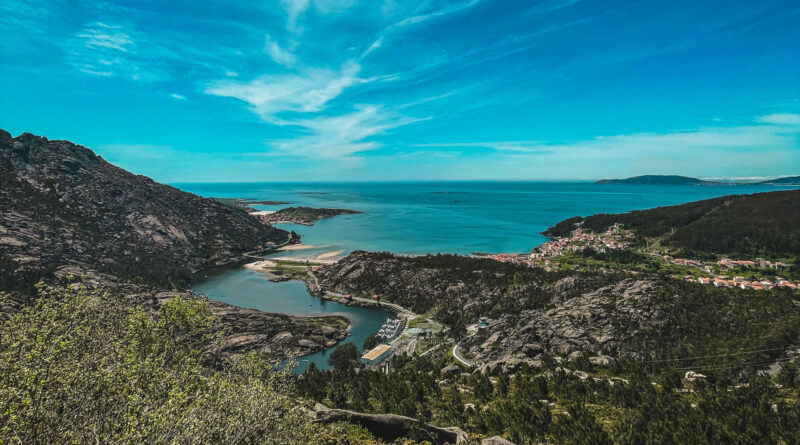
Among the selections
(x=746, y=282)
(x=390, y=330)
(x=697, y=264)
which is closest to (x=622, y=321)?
(x=390, y=330)

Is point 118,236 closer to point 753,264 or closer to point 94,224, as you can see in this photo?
point 94,224

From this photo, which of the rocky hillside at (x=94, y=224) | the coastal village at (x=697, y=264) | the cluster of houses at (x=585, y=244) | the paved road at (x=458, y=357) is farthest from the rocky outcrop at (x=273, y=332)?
the cluster of houses at (x=585, y=244)

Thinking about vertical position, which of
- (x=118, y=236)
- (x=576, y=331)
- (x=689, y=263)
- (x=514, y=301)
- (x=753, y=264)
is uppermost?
(x=118, y=236)

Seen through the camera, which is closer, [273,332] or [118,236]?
[273,332]

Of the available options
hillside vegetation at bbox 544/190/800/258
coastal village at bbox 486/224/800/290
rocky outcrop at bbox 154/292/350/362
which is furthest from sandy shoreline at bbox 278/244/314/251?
hillside vegetation at bbox 544/190/800/258

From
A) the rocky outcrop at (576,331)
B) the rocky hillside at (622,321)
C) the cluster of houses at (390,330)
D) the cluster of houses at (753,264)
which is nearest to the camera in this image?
the rocky hillside at (622,321)

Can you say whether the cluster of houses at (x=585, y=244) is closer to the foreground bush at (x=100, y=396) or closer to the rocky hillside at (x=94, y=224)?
the foreground bush at (x=100, y=396)

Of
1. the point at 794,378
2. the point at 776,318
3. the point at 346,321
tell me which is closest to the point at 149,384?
the point at 794,378

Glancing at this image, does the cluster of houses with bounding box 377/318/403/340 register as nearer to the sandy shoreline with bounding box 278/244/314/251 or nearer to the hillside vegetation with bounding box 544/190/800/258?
the sandy shoreline with bounding box 278/244/314/251
